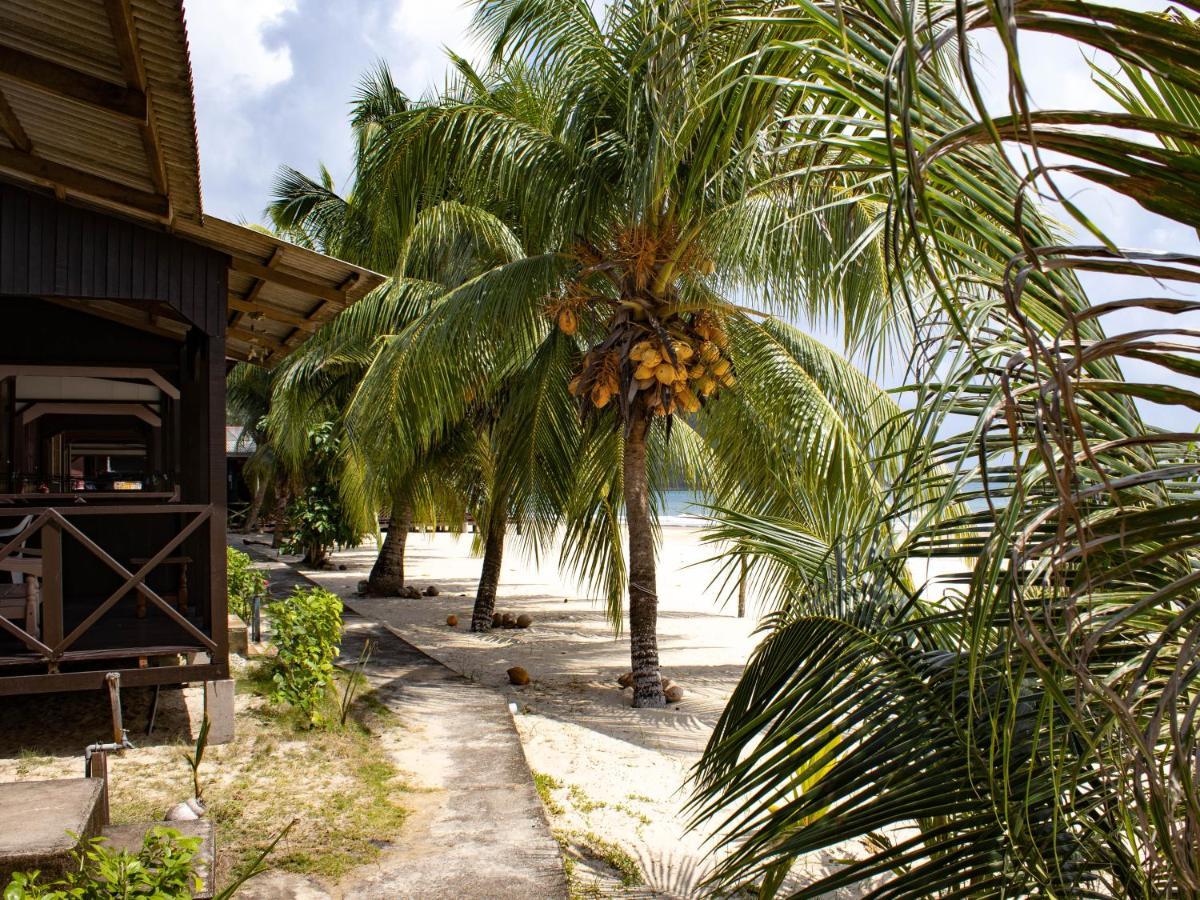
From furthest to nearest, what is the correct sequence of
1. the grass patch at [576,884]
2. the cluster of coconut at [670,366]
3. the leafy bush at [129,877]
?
the cluster of coconut at [670,366] → the grass patch at [576,884] → the leafy bush at [129,877]

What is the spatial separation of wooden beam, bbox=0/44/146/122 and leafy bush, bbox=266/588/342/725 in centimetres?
371

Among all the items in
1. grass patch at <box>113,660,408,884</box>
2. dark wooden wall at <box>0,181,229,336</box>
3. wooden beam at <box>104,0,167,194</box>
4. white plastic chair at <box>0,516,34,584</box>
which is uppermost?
wooden beam at <box>104,0,167,194</box>

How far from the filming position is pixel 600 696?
10555 millimetres

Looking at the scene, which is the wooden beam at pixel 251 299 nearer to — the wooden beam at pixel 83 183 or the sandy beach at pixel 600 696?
the wooden beam at pixel 83 183

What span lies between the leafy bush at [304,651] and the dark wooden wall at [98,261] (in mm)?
2113

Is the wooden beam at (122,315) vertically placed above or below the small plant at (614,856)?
above

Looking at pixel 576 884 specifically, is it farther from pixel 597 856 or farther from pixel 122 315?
pixel 122 315

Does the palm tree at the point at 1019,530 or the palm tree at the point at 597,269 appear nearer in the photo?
the palm tree at the point at 1019,530

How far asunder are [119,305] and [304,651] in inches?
149

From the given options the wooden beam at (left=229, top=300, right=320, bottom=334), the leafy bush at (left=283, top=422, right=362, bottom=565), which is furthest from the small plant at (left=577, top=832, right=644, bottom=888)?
the leafy bush at (left=283, top=422, right=362, bottom=565)

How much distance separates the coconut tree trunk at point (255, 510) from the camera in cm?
3403

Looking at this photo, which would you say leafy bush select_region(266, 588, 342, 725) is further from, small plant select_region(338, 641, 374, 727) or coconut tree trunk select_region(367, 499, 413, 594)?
coconut tree trunk select_region(367, 499, 413, 594)

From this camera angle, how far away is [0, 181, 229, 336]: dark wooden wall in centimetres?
636

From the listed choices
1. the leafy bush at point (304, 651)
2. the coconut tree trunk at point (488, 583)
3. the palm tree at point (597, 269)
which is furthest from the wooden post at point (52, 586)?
the coconut tree trunk at point (488, 583)
